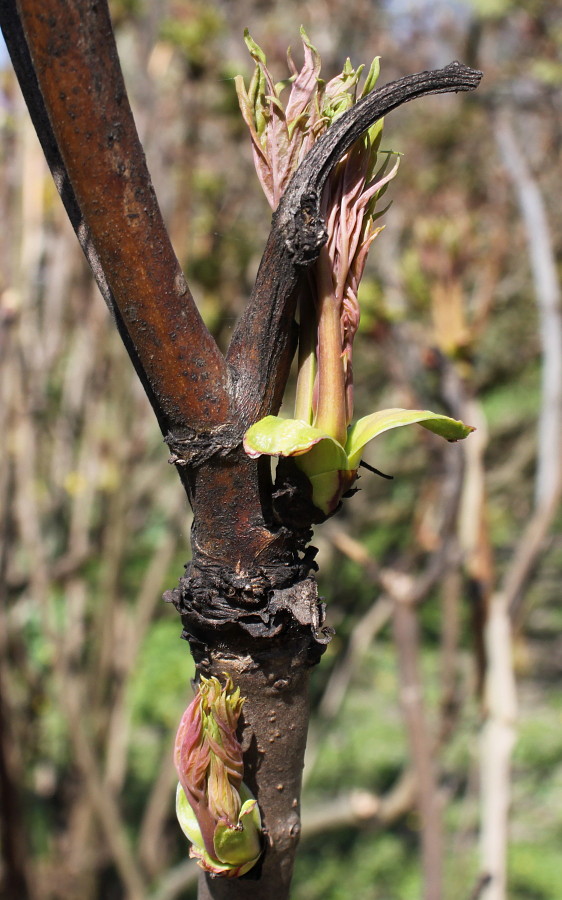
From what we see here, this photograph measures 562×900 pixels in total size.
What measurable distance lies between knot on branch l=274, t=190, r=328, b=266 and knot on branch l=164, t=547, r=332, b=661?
0.18m

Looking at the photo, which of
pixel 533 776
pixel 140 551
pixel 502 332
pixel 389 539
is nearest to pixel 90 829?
pixel 533 776

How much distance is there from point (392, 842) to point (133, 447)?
1.63 m

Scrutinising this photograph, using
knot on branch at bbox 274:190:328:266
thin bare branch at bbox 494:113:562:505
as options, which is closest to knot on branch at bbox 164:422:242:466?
knot on branch at bbox 274:190:328:266

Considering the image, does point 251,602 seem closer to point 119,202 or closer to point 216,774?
point 216,774

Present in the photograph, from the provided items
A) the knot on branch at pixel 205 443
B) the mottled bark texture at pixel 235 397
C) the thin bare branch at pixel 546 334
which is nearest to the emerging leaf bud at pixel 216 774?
the mottled bark texture at pixel 235 397

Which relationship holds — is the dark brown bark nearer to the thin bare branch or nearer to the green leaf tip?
the green leaf tip

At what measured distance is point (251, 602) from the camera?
0.46 metres

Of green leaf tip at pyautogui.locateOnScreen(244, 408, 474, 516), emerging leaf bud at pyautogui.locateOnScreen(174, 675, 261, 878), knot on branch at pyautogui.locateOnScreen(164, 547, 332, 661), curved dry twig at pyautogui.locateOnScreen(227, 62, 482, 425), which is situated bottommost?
emerging leaf bud at pyautogui.locateOnScreen(174, 675, 261, 878)

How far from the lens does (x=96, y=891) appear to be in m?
2.13

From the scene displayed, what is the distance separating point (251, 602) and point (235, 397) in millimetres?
120

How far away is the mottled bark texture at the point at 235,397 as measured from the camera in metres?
0.43

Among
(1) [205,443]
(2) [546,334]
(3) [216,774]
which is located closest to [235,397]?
(1) [205,443]

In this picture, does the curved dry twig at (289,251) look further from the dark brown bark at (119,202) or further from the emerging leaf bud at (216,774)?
the emerging leaf bud at (216,774)

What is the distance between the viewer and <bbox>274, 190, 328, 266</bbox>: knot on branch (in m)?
0.43
